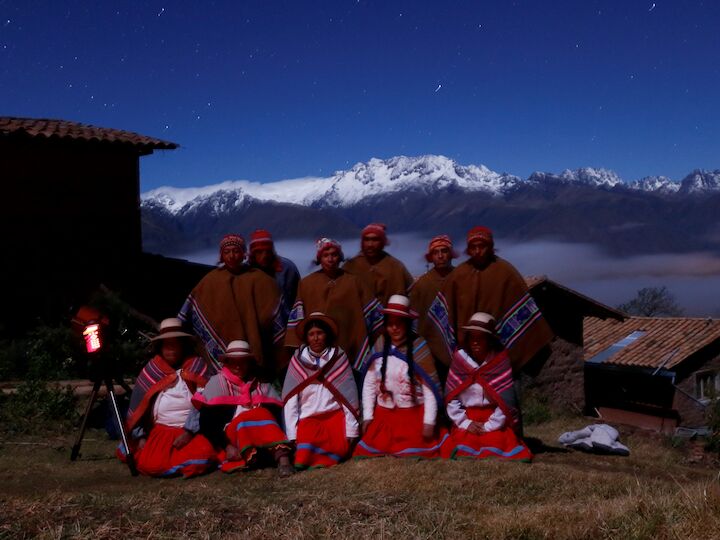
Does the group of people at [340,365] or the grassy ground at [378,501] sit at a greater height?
the group of people at [340,365]

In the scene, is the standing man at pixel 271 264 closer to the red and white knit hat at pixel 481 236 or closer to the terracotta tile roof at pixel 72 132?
the red and white knit hat at pixel 481 236

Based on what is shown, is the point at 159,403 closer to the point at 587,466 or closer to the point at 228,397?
the point at 228,397

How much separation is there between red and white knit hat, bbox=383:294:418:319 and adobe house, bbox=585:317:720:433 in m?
18.9

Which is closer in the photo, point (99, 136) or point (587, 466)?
point (587, 466)

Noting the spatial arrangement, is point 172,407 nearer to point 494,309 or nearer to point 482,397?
point 482,397

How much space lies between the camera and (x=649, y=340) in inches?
1096

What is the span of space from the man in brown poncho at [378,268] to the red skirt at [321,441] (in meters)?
1.25

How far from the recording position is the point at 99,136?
1452 centimetres

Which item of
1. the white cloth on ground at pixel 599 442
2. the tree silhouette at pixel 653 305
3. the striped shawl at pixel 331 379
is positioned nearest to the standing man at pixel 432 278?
the striped shawl at pixel 331 379

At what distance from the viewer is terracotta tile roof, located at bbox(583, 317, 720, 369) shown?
26.0 m

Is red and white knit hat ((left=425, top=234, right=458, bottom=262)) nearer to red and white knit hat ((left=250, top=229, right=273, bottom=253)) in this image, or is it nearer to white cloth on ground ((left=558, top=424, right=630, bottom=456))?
red and white knit hat ((left=250, top=229, right=273, bottom=253))

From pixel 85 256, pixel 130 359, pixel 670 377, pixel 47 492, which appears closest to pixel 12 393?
pixel 130 359

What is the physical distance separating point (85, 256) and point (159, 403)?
28.6 ft

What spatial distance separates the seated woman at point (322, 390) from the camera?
6.70m
